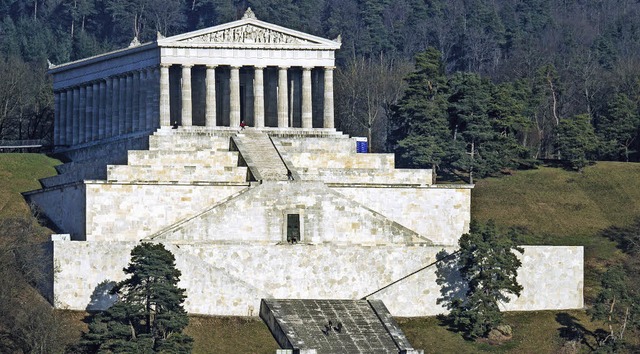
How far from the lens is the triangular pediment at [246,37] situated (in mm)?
124375

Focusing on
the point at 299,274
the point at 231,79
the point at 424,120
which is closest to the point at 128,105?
the point at 231,79

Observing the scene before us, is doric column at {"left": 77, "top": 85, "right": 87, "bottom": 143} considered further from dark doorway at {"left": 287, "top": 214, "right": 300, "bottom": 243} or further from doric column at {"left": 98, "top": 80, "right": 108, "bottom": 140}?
dark doorway at {"left": 287, "top": 214, "right": 300, "bottom": 243}

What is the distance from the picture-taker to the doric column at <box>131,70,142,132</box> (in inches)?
5020

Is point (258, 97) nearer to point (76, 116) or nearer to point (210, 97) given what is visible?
point (210, 97)

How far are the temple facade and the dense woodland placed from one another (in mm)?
10729

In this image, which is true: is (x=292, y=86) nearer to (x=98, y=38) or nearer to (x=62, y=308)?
(x=62, y=308)

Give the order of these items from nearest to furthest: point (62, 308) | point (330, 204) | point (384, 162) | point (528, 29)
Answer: point (62, 308)
point (330, 204)
point (384, 162)
point (528, 29)

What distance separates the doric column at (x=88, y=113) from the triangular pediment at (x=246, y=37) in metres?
11.0

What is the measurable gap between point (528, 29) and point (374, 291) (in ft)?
298

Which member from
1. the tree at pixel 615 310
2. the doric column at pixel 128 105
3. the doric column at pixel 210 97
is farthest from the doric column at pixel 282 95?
the tree at pixel 615 310

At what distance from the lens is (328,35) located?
186 metres

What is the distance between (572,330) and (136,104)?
99.4ft

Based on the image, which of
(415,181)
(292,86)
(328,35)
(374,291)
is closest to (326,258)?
(374,291)

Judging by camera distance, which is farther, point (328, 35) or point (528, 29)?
point (528, 29)
